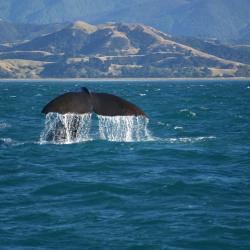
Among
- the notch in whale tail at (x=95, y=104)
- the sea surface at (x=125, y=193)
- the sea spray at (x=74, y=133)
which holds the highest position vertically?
the notch in whale tail at (x=95, y=104)

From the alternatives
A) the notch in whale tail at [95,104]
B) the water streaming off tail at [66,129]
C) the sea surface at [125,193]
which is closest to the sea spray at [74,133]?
the water streaming off tail at [66,129]

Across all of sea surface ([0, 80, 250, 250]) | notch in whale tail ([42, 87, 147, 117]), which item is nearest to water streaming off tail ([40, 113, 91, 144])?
sea surface ([0, 80, 250, 250])

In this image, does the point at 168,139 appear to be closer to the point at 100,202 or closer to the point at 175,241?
the point at 100,202

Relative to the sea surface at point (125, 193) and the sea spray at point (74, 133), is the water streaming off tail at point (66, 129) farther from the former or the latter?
the sea surface at point (125, 193)

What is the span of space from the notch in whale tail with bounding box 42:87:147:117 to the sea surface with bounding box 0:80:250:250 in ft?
5.45

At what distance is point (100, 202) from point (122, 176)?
319 centimetres

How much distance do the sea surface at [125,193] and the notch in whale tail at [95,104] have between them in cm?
166

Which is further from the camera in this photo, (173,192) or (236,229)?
(173,192)

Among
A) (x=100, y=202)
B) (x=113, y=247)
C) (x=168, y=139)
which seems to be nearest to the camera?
(x=113, y=247)

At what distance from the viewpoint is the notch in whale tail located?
18.7m

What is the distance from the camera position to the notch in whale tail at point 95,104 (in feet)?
61.2

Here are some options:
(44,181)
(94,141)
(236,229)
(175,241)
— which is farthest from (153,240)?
(94,141)

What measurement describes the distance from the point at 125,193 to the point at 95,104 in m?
3.20

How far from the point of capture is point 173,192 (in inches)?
670
